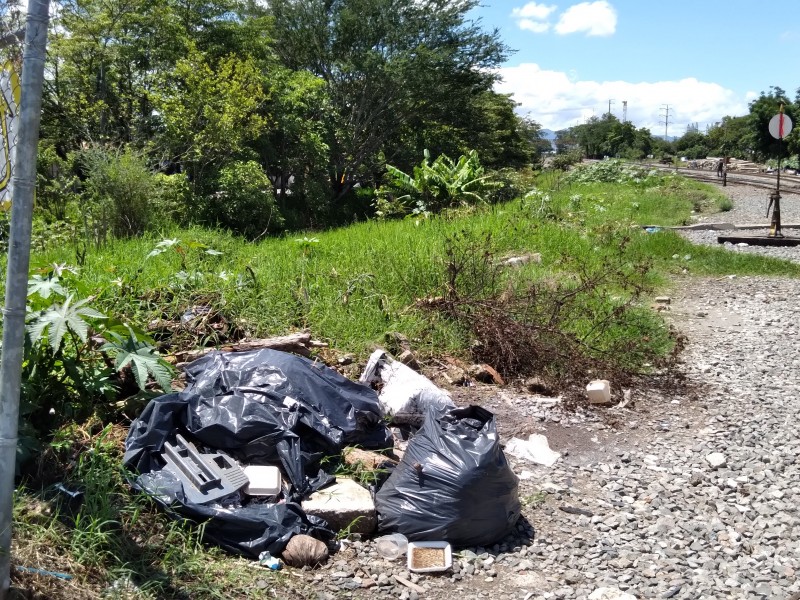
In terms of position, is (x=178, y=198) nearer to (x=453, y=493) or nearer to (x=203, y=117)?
(x=203, y=117)

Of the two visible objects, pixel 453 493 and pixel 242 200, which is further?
pixel 242 200

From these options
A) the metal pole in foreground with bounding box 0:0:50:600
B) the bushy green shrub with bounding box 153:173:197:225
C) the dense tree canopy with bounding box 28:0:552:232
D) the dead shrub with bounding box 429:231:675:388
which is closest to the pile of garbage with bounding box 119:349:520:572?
the metal pole in foreground with bounding box 0:0:50:600

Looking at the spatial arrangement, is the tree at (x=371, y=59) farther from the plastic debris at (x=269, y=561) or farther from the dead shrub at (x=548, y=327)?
the plastic debris at (x=269, y=561)

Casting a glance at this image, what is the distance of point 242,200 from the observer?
15.9 meters

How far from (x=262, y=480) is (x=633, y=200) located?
19.1 meters

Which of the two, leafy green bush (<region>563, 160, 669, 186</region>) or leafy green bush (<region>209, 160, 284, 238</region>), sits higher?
leafy green bush (<region>563, 160, 669, 186</region>)

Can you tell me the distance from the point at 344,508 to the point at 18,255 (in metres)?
1.90

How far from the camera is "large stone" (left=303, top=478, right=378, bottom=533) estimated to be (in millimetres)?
3473

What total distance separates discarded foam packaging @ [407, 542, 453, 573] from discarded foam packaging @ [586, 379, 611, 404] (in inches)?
93.4

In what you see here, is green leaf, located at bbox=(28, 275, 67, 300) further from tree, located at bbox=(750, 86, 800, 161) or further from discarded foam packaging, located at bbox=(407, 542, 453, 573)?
tree, located at bbox=(750, 86, 800, 161)

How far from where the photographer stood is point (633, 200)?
2069 cm

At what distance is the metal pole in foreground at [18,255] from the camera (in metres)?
2.26

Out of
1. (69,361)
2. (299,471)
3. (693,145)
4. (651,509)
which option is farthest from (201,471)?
(693,145)

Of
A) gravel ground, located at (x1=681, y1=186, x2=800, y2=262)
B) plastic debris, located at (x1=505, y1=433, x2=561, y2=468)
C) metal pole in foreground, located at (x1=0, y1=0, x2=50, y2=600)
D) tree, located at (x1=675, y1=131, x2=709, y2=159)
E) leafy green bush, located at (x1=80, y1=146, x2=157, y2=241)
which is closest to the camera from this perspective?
metal pole in foreground, located at (x1=0, y1=0, x2=50, y2=600)
